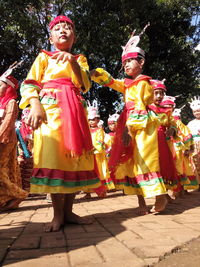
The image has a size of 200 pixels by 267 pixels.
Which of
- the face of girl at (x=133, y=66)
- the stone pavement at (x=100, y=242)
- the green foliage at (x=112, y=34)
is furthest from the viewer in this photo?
the green foliage at (x=112, y=34)

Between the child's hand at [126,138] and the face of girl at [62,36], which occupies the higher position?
the face of girl at [62,36]

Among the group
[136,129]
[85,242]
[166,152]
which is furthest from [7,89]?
[85,242]

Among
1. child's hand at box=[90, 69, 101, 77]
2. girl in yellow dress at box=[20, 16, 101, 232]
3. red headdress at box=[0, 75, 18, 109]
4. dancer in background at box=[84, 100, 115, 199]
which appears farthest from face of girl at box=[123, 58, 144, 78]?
dancer in background at box=[84, 100, 115, 199]

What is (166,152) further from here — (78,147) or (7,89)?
(7,89)

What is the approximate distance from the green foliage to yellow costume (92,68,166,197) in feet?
20.1

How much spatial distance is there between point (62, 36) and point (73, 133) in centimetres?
105

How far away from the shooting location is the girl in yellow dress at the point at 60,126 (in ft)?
9.00

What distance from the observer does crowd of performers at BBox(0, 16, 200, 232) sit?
278 cm

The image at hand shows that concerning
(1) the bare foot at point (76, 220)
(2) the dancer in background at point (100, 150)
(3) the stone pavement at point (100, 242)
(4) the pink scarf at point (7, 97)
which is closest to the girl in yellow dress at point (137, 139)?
(3) the stone pavement at point (100, 242)

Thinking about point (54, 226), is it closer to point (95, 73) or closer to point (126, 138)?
point (126, 138)

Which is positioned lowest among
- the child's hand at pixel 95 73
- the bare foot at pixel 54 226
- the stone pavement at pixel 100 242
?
the stone pavement at pixel 100 242

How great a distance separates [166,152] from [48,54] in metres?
2.13

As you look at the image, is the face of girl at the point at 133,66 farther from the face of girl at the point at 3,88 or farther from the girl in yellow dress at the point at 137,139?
the face of girl at the point at 3,88

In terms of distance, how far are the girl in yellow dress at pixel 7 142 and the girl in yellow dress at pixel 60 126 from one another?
5.23 feet
